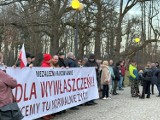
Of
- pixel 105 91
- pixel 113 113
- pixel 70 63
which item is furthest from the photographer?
pixel 105 91

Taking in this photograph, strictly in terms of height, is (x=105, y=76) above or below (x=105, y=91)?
above

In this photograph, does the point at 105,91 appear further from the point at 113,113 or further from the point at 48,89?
the point at 48,89

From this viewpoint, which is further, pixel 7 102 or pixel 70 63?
pixel 70 63

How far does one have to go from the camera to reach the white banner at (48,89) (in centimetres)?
751

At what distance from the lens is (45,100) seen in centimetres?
859

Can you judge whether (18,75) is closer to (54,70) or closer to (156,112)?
(54,70)

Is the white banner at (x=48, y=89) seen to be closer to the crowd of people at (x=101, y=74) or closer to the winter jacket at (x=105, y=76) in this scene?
the crowd of people at (x=101, y=74)

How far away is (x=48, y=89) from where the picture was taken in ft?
28.8

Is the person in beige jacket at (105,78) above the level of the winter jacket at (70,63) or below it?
below

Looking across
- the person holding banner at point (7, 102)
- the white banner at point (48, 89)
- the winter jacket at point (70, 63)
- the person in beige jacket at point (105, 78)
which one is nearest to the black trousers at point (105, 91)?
the person in beige jacket at point (105, 78)

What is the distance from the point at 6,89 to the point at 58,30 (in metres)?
16.3

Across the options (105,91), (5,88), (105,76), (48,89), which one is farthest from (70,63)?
(5,88)

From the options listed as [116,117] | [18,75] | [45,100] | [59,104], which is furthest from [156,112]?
A: [18,75]

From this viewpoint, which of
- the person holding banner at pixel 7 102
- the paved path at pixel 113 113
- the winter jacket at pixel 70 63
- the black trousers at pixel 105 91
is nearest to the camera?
the person holding banner at pixel 7 102
